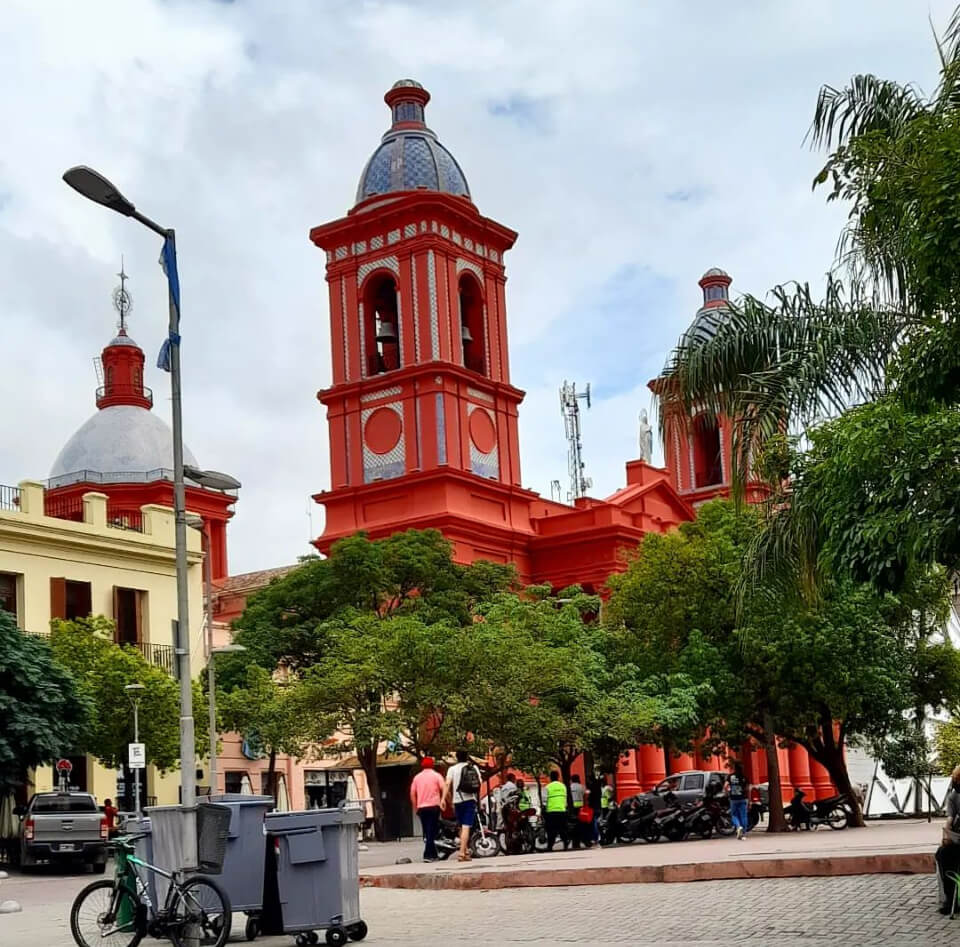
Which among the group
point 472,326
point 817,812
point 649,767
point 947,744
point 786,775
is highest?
point 472,326

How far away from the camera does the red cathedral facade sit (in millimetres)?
52625

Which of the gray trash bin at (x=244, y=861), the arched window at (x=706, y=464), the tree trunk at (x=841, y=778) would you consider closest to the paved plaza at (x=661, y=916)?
the gray trash bin at (x=244, y=861)

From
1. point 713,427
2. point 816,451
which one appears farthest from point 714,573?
point 816,451

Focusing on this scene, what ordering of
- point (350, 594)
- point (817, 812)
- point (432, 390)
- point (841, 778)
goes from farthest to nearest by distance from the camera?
point (432, 390) < point (350, 594) < point (841, 778) < point (817, 812)

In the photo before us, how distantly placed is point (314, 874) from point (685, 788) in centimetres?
2192

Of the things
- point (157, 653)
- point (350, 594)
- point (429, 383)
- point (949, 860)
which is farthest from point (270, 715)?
point (949, 860)

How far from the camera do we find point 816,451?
55.1ft

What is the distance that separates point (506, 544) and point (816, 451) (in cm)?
3725

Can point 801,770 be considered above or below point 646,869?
above

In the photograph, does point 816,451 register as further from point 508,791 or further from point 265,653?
point 265,653

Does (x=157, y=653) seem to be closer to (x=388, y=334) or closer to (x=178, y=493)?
(x=388, y=334)

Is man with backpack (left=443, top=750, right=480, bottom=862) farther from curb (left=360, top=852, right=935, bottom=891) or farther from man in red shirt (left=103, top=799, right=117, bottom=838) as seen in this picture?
man in red shirt (left=103, top=799, right=117, bottom=838)

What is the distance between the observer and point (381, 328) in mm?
55969

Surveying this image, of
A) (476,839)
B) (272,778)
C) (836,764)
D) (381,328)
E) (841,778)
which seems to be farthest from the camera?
(381,328)
